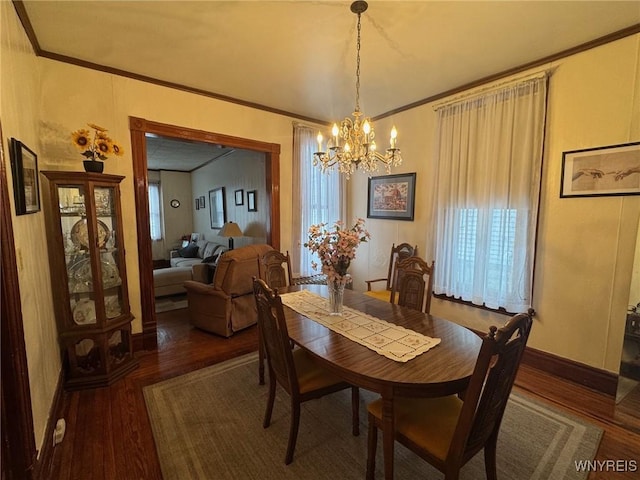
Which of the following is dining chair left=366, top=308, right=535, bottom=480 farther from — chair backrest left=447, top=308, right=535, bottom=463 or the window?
the window

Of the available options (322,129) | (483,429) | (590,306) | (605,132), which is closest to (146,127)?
(322,129)

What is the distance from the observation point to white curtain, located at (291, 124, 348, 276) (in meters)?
4.07

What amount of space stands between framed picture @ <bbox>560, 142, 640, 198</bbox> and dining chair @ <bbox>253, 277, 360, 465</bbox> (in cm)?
241

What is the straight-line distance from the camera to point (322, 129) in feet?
14.1

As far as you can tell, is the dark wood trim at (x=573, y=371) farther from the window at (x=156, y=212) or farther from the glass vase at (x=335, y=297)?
the window at (x=156, y=212)

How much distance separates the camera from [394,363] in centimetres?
144

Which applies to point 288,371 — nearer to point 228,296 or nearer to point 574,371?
point 228,296

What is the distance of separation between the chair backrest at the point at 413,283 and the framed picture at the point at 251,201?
3.12 metres

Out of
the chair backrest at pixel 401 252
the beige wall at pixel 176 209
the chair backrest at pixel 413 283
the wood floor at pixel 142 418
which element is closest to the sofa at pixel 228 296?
the wood floor at pixel 142 418

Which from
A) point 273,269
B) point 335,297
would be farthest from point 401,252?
point 335,297

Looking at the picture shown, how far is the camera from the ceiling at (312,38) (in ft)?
6.38

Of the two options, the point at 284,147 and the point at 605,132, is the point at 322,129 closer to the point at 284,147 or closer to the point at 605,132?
the point at 284,147

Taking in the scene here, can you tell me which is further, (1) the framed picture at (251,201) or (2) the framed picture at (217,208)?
(2) the framed picture at (217,208)

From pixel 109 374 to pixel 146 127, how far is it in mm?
2309
